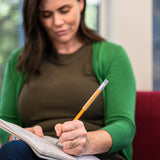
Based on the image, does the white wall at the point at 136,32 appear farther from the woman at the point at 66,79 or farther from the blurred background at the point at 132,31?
the woman at the point at 66,79

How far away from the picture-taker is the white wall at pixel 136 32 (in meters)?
1.63

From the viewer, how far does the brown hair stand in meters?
1.15

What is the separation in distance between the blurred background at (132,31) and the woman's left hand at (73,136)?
0.99m

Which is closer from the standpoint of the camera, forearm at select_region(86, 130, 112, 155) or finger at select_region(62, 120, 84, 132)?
finger at select_region(62, 120, 84, 132)

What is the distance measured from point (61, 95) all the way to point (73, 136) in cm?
36

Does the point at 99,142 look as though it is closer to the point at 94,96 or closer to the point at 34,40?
the point at 94,96

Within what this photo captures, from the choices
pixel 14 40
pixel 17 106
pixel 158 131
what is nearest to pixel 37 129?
pixel 17 106

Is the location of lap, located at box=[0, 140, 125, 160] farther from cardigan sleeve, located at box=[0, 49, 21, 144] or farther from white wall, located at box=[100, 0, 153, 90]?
white wall, located at box=[100, 0, 153, 90]

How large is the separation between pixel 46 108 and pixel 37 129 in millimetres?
177

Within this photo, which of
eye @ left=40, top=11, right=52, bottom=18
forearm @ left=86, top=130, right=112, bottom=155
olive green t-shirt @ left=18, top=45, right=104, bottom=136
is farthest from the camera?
eye @ left=40, top=11, right=52, bottom=18

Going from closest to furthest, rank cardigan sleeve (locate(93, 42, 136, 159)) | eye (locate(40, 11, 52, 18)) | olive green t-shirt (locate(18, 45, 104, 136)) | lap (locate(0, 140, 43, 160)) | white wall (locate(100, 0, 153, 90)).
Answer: lap (locate(0, 140, 43, 160)), cardigan sleeve (locate(93, 42, 136, 159)), olive green t-shirt (locate(18, 45, 104, 136)), eye (locate(40, 11, 52, 18)), white wall (locate(100, 0, 153, 90))

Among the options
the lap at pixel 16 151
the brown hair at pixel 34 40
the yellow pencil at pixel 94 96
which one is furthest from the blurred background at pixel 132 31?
the lap at pixel 16 151

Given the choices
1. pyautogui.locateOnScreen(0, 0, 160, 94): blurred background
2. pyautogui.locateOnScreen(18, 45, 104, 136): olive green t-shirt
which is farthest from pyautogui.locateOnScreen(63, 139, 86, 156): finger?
pyautogui.locateOnScreen(0, 0, 160, 94): blurred background

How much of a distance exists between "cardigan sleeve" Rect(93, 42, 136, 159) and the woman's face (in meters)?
0.13
